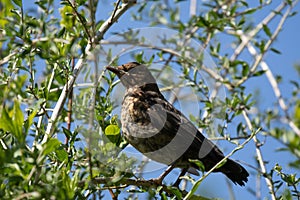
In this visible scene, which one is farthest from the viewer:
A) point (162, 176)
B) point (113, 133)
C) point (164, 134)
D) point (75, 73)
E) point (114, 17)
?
point (164, 134)

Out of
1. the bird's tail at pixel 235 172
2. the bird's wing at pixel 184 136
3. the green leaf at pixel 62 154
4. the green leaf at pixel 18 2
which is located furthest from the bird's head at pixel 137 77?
the green leaf at pixel 62 154

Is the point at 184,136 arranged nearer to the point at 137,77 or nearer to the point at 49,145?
the point at 137,77

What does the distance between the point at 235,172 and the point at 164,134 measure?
65 centimetres

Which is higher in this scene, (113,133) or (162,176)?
(113,133)

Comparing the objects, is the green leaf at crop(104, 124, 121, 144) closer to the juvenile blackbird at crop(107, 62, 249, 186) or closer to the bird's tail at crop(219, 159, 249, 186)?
the juvenile blackbird at crop(107, 62, 249, 186)

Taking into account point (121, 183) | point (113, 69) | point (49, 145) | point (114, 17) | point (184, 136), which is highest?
point (114, 17)

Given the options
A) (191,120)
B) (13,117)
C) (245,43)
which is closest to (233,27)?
(245,43)

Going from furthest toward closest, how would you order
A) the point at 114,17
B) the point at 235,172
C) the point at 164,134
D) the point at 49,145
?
the point at 164,134 → the point at 235,172 → the point at 114,17 → the point at 49,145

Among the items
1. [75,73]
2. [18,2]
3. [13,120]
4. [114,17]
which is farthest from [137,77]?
[13,120]

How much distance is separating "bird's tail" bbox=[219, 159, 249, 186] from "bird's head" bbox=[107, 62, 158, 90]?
1065mm

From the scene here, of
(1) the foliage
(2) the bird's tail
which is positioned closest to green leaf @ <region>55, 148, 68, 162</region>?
(1) the foliage

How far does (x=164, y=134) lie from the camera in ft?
16.4

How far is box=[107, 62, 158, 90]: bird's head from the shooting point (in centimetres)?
523

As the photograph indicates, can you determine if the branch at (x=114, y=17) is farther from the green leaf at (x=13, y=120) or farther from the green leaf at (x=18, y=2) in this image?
the green leaf at (x=13, y=120)
